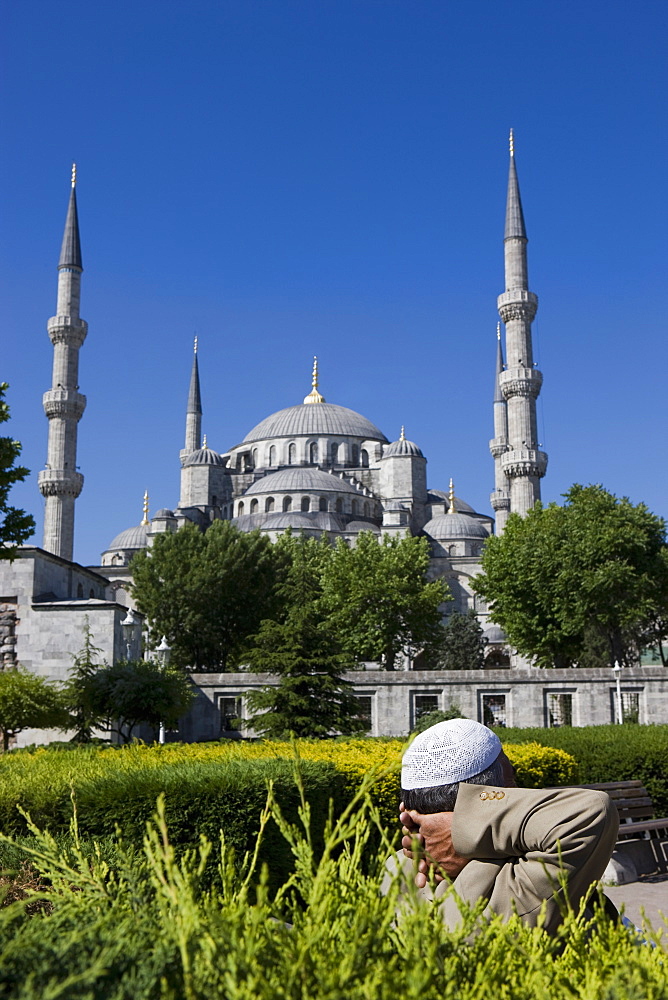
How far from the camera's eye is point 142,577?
36594 millimetres

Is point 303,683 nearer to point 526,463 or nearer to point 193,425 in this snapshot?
point 526,463

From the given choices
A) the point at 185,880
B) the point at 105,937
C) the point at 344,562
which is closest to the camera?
the point at 105,937

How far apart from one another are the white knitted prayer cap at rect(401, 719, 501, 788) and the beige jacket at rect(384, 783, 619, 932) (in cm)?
9

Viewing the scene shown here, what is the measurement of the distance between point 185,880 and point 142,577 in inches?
1395

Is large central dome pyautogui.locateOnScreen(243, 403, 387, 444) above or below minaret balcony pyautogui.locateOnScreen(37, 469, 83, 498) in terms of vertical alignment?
above

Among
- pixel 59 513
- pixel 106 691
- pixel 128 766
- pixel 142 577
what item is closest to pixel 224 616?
pixel 142 577

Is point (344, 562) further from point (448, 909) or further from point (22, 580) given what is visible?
point (448, 909)

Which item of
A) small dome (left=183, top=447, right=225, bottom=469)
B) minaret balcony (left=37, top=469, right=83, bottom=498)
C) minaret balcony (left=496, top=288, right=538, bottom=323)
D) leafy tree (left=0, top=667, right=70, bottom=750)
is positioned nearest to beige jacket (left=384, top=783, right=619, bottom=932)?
leafy tree (left=0, top=667, right=70, bottom=750)

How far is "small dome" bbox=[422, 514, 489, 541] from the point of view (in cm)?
6544

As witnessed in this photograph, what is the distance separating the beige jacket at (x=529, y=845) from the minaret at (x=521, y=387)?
45.3 m

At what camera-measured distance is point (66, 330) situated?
4650cm

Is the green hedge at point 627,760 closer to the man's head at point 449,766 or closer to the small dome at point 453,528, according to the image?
the man's head at point 449,766

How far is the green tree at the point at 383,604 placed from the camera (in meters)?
38.4

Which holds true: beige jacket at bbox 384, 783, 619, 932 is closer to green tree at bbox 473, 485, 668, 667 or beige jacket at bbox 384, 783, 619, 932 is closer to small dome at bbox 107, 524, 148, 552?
green tree at bbox 473, 485, 668, 667
